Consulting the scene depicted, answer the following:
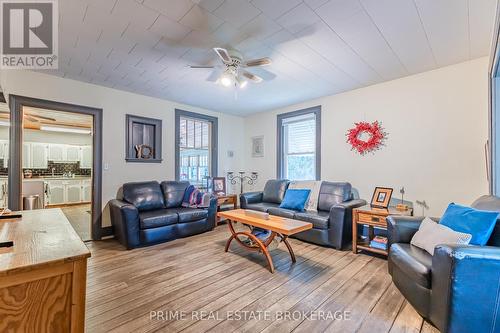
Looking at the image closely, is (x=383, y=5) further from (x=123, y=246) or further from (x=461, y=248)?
(x=123, y=246)

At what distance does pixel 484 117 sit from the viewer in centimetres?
279

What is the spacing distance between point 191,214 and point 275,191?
5.67 feet

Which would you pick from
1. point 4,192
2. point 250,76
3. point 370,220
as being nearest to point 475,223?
point 370,220

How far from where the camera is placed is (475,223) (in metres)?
1.84

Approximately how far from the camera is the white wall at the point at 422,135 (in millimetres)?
2861

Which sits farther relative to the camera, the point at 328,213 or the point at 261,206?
the point at 261,206

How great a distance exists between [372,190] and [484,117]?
5.33ft

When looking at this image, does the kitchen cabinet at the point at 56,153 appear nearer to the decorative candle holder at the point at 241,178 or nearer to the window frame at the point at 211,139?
the window frame at the point at 211,139

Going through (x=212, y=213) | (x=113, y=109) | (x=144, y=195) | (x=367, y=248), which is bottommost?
(x=367, y=248)

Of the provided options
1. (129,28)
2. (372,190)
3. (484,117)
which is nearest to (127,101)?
(129,28)

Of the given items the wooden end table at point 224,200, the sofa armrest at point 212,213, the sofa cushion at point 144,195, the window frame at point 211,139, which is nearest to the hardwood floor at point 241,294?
the sofa cushion at point 144,195

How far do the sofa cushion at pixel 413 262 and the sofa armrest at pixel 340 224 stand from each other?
97 centimetres

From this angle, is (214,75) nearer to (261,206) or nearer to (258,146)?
(261,206)

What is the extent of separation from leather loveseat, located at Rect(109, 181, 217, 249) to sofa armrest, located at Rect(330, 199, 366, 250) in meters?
2.13
